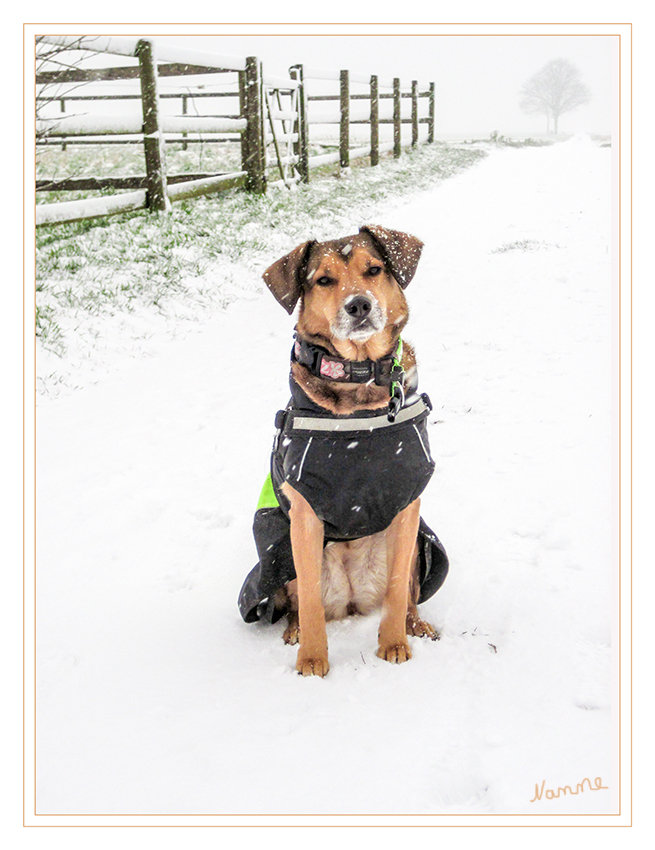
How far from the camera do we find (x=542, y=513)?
3545mm

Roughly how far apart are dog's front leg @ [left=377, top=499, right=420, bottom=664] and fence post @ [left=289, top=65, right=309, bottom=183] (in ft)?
44.8

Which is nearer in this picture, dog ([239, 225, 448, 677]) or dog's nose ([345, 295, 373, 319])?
dog ([239, 225, 448, 677])

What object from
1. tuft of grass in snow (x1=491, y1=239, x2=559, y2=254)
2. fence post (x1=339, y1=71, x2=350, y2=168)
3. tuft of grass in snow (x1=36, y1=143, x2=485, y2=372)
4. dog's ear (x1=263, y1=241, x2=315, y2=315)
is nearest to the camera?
dog's ear (x1=263, y1=241, x2=315, y2=315)

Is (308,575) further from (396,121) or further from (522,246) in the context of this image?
(396,121)

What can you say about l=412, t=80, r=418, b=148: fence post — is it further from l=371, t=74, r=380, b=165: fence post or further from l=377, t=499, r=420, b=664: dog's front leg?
l=377, t=499, r=420, b=664: dog's front leg

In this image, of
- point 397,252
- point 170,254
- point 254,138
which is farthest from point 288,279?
point 254,138

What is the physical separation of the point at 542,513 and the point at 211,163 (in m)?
13.5

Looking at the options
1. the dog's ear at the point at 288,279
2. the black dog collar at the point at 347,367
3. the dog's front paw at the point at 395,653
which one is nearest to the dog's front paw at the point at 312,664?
the dog's front paw at the point at 395,653

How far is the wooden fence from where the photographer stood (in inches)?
335

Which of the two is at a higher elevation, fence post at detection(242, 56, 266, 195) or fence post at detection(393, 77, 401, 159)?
fence post at detection(393, 77, 401, 159)

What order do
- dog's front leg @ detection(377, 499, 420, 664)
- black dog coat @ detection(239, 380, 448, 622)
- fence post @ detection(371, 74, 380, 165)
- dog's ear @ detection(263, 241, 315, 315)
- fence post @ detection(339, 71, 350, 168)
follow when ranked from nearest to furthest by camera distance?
1. black dog coat @ detection(239, 380, 448, 622)
2. dog's front leg @ detection(377, 499, 420, 664)
3. dog's ear @ detection(263, 241, 315, 315)
4. fence post @ detection(339, 71, 350, 168)
5. fence post @ detection(371, 74, 380, 165)

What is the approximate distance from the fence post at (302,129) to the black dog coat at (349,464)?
13504mm
